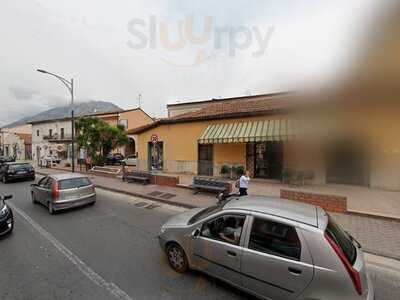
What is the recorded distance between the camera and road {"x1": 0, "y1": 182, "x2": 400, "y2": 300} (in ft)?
11.3

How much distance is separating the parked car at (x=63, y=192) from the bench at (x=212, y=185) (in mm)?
4610

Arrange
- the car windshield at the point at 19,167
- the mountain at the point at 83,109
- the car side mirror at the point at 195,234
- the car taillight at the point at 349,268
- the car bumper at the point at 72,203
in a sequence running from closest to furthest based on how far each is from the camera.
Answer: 1. the car taillight at the point at 349,268
2. the car side mirror at the point at 195,234
3. the car bumper at the point at 72,203
4. the car windshield at the point at 19,167
5. the mountain at the point at 83,109

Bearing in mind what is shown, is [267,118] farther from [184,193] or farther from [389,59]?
[389,59]

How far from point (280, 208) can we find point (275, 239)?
52 centimetres

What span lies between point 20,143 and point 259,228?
5769 centimetres

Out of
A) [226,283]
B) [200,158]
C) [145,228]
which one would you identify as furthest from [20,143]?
[226,283]

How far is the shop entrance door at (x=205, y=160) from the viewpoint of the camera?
14.2m

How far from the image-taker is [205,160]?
583 inches

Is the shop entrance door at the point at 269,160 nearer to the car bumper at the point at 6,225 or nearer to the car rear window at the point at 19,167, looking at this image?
the car bumper at the point at 6,225

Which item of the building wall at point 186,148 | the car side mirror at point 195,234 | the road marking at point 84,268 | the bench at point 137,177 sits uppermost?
the building wall at point 186,148

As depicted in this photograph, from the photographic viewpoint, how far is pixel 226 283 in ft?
11.8

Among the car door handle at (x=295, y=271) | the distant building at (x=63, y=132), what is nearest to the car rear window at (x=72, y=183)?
the car door handle at (x=295, y=271)

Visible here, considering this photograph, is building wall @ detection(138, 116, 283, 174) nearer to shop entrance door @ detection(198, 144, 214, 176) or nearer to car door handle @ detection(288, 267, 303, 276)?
shop entrance door @ detection(198, 144, 214, 176)

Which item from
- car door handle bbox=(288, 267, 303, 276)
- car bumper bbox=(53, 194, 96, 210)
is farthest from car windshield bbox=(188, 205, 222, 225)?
car bumper bbox=(53, 194, 96, 210)
